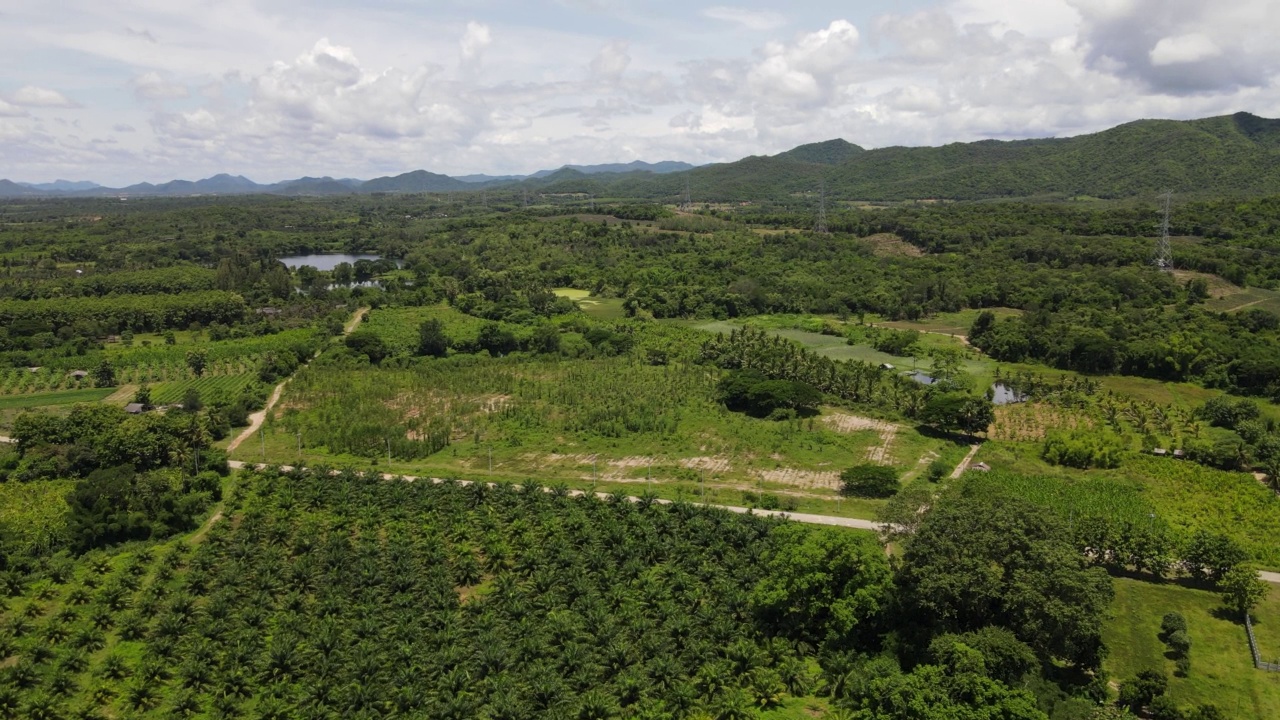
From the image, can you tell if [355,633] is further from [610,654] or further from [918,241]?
[918,241]

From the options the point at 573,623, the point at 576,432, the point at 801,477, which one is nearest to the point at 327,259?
the point at 576,432

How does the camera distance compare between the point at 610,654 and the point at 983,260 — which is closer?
the point at 610,654

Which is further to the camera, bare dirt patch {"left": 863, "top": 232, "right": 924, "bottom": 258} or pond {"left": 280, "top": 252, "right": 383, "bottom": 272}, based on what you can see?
pond {"left": 280, "top": 252, "right": 383, "bottom": 272}

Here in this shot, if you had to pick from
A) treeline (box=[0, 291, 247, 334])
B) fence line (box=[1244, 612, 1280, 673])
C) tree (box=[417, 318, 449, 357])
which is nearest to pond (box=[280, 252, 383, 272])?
treeline (box=[0, 291, 247, 334])

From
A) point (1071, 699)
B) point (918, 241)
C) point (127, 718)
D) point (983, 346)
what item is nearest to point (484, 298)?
point (983, 346)

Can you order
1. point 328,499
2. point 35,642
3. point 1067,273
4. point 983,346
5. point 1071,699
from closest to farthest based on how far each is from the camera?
1. point 1071,699
2. point 35,642
3. point 328,499
4. point 983,346
5. point 1067,273

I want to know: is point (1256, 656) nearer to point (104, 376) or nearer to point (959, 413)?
point (959, 413)

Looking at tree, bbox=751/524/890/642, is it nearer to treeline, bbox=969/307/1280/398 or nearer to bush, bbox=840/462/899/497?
bush, bbox=840/462/899/497

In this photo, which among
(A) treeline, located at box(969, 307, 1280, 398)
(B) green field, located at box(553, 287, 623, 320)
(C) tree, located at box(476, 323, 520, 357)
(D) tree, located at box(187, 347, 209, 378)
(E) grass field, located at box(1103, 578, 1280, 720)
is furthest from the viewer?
(B) green field, located at box(553, 287, 623, 320)
